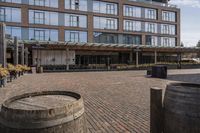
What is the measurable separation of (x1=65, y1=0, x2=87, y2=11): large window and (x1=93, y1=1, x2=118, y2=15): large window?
2.11 metres

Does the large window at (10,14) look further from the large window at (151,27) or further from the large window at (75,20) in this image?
the large window at (151,27)

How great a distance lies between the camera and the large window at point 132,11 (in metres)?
43.8

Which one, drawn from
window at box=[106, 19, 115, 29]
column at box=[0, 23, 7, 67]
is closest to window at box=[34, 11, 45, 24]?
window at box=[106, 19, 115, 29]

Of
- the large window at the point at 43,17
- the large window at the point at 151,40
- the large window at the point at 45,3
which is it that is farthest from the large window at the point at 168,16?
the large window at the point at 43,17

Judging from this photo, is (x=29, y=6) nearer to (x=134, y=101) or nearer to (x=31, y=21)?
(x=31, y=21)

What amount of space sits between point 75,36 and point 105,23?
7145 mm

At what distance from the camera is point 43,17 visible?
35.6 m

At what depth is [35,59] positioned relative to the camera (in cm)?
3272

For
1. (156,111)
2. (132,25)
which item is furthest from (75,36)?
(156,111)

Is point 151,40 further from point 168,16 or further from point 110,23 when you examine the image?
point 110,23

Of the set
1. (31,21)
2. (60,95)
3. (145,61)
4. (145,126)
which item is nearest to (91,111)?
(145,126)

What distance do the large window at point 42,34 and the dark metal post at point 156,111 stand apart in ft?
112

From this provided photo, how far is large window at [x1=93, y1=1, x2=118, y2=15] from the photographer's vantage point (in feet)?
132

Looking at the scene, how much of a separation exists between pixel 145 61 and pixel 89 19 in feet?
49.9
